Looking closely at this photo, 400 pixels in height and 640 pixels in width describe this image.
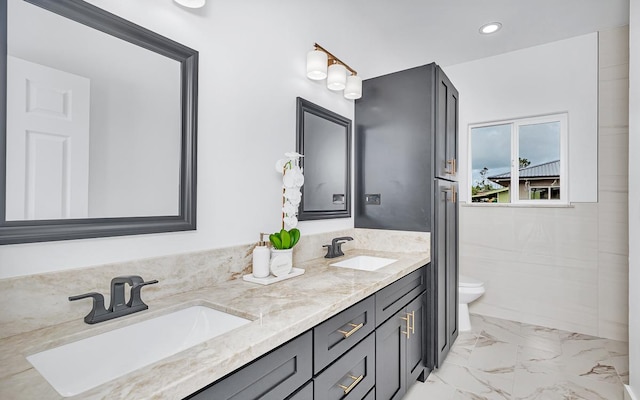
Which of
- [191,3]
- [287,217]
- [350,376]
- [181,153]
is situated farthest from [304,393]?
[191,3]

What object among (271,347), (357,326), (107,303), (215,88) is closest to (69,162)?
(107,303)

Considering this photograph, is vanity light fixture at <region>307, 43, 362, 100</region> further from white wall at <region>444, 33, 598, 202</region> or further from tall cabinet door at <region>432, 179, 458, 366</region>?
white wall at <region>444, 33, 598, 202</region>

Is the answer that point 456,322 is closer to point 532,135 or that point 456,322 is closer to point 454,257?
point 454,257

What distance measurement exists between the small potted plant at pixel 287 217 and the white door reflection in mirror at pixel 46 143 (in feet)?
2.55

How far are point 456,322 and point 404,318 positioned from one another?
1.11m

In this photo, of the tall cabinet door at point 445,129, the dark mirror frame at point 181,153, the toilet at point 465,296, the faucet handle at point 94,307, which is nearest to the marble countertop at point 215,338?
the faucet handle at point 94,307

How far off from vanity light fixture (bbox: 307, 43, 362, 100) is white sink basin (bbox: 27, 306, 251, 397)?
1505 mm

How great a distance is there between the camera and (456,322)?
8.66 feet

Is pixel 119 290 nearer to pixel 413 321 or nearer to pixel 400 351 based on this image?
pixel 400 351

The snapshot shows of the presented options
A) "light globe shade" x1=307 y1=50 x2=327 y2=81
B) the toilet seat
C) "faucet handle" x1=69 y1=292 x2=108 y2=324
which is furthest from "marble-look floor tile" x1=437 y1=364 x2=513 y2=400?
"light globe shade" x1=307 y1=50 x2=327 y2=81

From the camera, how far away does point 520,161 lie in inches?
124

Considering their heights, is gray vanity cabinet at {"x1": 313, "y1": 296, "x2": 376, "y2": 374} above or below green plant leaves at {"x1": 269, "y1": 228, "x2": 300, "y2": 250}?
below

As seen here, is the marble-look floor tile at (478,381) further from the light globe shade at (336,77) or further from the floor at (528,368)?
the light globe shade at (336,77)

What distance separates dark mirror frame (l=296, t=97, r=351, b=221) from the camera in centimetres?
197
